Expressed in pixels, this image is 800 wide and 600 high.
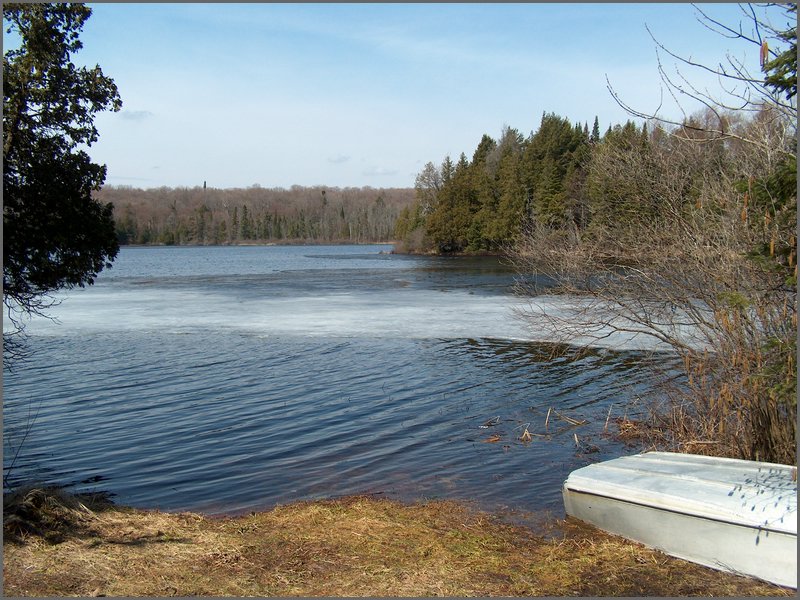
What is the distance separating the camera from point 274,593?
5.71 metres

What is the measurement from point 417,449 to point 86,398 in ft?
23.4

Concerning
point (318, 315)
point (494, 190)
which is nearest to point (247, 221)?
point (494, 190)

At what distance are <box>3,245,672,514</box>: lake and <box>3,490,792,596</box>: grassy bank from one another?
4.39ft

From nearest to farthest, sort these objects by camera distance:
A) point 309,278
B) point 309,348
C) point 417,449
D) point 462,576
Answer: point 462,576
point 417,449
point 309,348
point 309,278

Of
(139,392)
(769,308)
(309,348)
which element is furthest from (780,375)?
(309,348)

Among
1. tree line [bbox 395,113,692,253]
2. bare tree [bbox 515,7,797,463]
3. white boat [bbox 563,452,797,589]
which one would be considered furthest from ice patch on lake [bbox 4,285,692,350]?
tree line [bbox 395,113,692,253]

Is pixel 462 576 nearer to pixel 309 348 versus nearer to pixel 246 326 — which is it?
pixel 309 348

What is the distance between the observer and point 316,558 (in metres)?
6.48

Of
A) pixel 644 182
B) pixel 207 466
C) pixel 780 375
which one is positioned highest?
pixel 644 182

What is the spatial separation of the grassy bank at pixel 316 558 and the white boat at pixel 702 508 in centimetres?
16

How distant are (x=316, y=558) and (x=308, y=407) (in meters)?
7.35

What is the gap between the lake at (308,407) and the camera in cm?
970

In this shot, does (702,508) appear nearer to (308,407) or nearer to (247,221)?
(308,407)

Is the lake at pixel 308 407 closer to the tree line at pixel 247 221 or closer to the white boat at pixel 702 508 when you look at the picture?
the white boat at pixel 702 508
